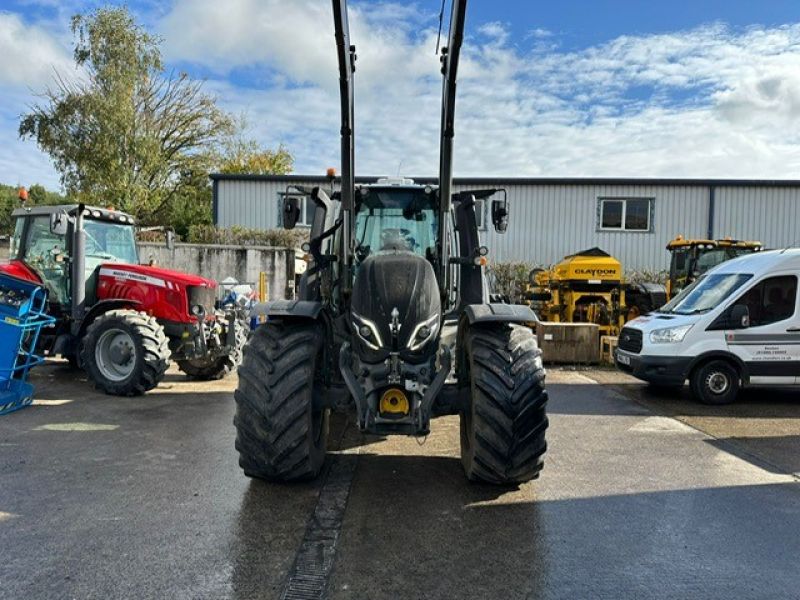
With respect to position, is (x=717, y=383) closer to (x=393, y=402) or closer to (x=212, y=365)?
(x=393, y=402)

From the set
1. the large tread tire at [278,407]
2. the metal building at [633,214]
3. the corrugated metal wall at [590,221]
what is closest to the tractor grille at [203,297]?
the large tread tire at [278,407]

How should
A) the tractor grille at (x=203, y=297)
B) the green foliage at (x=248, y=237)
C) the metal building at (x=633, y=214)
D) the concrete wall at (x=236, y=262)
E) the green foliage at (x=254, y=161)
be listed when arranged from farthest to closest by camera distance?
1. the green foliage at (x=254, y=161)
2. the metal building at (x=633, y=214)
3. the green foliage at (x=248, y=237)
4. the concrete wall at (x=236, y=262)
5. the tractor grille at (x=203, y=297)

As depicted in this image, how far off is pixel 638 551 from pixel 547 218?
51.9 ft

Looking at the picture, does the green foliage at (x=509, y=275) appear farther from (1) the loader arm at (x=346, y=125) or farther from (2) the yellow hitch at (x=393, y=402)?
(2) the yellow hitch at (x=393, y=402)

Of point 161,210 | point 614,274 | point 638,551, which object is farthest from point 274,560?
point 161,210

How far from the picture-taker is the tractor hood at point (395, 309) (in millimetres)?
4230

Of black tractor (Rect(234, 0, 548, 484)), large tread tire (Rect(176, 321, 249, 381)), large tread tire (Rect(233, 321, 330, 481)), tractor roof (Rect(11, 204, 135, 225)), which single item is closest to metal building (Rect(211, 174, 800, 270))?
tractor roof (Rect(11, 204, 135, 225))

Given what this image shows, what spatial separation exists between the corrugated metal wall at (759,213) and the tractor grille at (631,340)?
11.3 m

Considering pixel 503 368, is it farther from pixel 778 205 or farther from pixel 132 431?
pixel 778 205

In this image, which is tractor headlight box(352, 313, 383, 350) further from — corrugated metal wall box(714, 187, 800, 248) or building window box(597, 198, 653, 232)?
corrugated metal wall box(714, 187, 800, 248)

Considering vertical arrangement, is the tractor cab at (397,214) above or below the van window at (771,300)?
above

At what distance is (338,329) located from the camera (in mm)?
5031

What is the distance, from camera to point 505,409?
4.15m

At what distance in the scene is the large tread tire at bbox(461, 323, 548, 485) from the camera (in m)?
4.17
